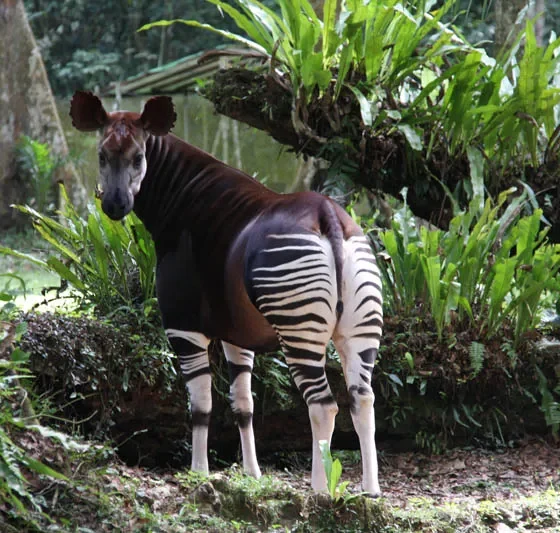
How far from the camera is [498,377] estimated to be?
587 centimetres

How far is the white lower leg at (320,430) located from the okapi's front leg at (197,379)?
0.71m

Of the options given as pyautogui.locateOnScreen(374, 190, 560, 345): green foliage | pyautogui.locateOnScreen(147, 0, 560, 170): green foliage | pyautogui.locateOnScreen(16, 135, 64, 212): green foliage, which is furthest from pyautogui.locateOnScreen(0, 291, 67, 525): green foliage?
pyautogui.locateOnScreen(16, 135, 64, 212): green foliage

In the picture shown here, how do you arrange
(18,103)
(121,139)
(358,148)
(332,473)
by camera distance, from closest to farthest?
(332,473)
(121,139)
(358,148)
(18,103)

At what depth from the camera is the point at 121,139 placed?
4480mm

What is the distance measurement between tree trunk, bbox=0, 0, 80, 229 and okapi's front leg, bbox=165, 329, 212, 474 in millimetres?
9765

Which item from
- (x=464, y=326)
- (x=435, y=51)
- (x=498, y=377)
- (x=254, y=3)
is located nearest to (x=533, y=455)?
(x=498, y=377)

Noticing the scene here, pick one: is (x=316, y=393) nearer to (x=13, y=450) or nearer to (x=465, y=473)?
(x=13, y=450)

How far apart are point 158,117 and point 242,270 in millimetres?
929

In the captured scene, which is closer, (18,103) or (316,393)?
(316,393)

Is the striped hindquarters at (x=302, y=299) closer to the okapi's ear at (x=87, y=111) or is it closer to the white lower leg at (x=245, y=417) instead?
the white lower leg at (x=245, y=417)

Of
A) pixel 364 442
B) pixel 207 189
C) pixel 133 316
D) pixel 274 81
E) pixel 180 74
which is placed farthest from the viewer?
Answer: pixel 180 74

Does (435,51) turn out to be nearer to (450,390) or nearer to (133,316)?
(450,390)

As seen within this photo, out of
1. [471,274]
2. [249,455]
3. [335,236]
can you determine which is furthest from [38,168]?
[335,236]

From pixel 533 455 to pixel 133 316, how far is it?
2.68 metres
